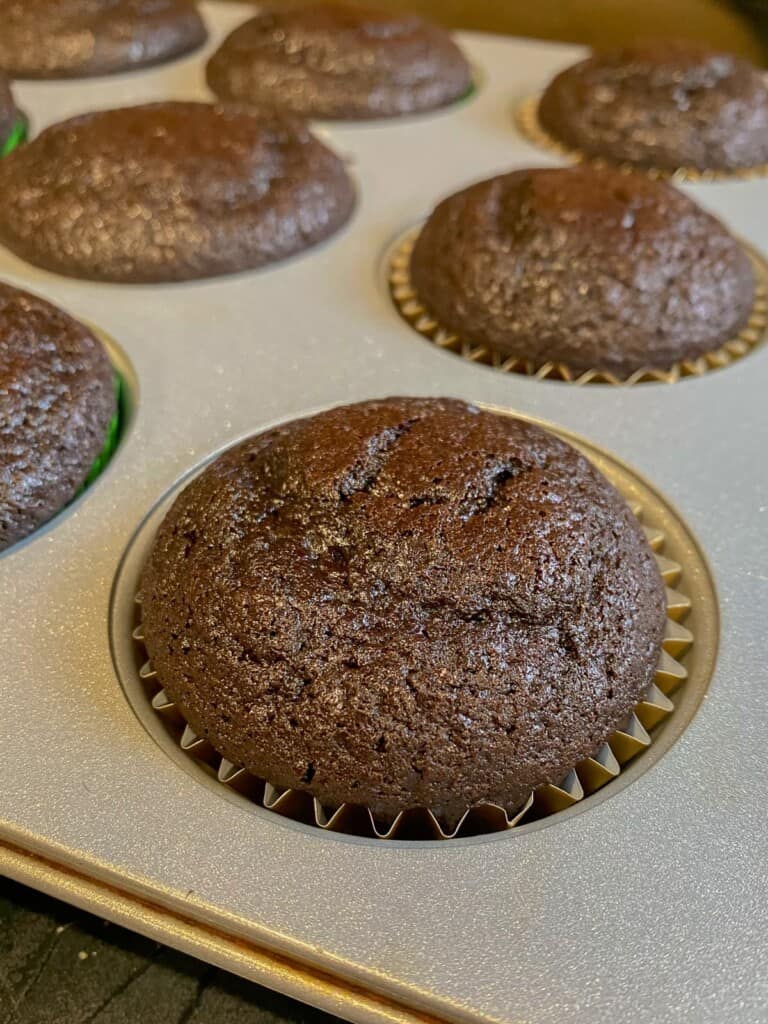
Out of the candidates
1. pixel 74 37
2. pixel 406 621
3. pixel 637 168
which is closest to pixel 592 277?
pixel 637 168

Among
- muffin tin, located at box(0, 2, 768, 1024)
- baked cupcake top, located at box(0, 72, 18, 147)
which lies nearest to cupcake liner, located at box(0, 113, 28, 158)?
baked cupcake top, located at box(0, 72, 18, 147)

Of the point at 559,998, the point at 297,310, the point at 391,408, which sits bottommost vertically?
the point at 559,998

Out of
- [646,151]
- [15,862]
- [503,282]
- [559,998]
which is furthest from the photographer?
[646,151]

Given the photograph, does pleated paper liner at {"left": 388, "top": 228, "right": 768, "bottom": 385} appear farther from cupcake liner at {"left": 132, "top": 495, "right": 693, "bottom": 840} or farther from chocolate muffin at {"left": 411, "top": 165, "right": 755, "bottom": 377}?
cupcake liner at {"left": 132, "top": 495, "right": 693, "bottom": 840}

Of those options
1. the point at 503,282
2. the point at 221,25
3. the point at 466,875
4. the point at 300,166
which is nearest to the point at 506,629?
the point at 466,875

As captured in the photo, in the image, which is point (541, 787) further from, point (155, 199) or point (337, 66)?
point (337, 66)

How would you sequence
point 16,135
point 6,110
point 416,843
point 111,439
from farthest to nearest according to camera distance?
point 16,135 → point 6,110 → point 111,439 → point 416,843

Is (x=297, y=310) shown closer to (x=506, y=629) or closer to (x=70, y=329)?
(x=70, y=329)
